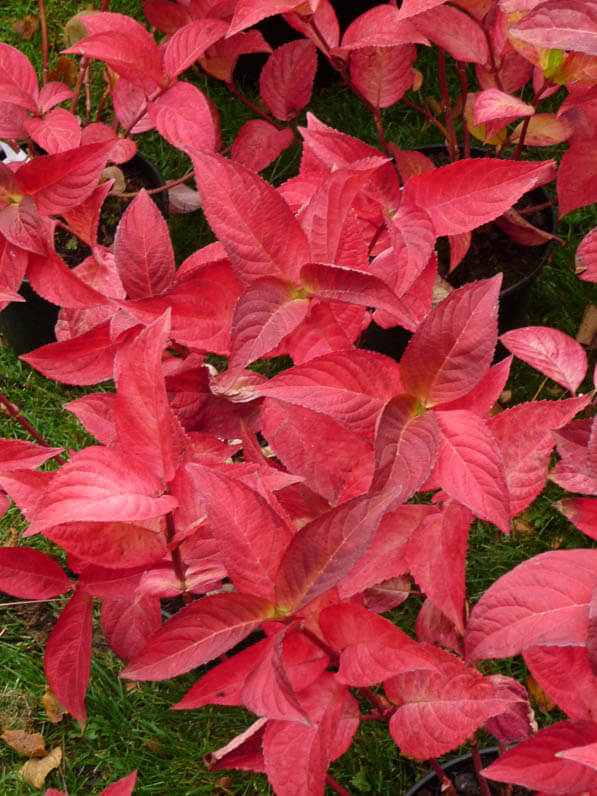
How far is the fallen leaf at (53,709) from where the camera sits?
1.91 m

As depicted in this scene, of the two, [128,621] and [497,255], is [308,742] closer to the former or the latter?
[128,621]

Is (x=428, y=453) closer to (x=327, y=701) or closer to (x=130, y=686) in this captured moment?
(x=327, y=701)

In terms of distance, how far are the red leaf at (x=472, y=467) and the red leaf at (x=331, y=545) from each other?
122mm

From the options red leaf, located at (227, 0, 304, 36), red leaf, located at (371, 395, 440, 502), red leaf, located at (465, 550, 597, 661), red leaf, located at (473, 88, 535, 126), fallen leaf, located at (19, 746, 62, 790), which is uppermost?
red leaf, located at (227, 0, 304, 36)

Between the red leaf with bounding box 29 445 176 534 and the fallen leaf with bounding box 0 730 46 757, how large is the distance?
47.8 inches

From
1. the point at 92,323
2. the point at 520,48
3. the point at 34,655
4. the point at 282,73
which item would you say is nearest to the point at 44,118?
the point at 92,323

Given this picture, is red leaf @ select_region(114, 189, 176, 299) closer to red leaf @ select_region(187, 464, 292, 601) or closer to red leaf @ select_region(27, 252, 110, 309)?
red leaf @ select_region(27, 252, 110, 309)

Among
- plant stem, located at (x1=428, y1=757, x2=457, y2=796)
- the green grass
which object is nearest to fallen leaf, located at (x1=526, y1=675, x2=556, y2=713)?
the green grass

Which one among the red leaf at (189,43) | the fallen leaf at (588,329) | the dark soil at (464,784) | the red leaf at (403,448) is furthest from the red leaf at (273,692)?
the fallen leaf at (588,329)

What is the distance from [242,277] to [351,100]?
1989mm

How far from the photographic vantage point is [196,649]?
82cm

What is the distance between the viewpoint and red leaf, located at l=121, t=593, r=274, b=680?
821mm

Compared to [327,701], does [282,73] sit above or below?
above

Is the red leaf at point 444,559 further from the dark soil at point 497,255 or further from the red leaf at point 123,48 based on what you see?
the dark soil at point 497,255
